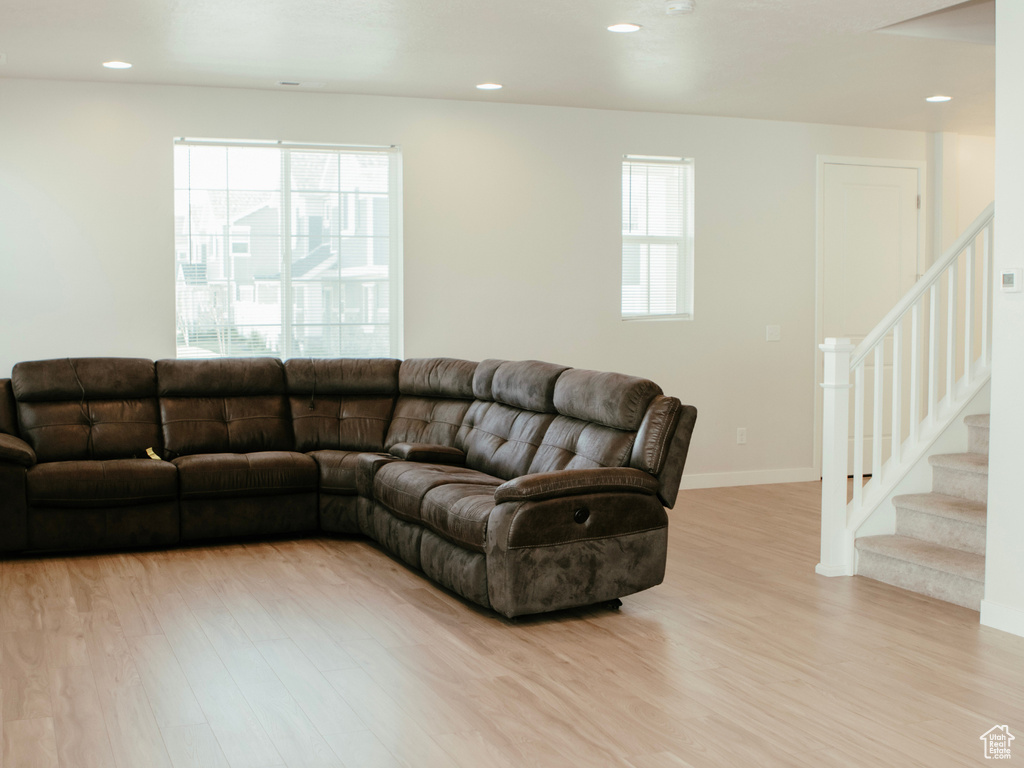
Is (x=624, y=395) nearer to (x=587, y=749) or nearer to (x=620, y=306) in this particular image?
(x=587, y=749)

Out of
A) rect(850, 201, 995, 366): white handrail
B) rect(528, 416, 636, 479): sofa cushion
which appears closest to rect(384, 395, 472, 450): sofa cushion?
rect(528, 416, 636, 479): sofa cushion

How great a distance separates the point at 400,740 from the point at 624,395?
1.87 m

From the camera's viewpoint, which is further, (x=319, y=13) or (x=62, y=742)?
(x=319, y=13)

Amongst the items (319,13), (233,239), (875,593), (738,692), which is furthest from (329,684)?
(233,239)

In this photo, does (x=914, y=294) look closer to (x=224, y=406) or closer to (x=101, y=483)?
(x=224, y=406)

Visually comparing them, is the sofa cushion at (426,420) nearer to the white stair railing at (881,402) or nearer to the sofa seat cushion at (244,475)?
the sofa seat cushion at (244,475)

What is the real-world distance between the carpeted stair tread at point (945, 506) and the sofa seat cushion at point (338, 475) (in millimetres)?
2636

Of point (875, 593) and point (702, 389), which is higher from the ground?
point (702, 389)

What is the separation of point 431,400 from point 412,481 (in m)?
1.28

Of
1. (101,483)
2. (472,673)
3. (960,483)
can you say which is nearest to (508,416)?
(472,673)

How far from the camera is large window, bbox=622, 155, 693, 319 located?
6.90m

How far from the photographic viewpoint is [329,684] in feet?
10.5

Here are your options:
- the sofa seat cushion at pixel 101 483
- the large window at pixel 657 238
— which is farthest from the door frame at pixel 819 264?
the sofa seat cushion at pixel 101 483

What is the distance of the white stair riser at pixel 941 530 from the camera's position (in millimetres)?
4262
